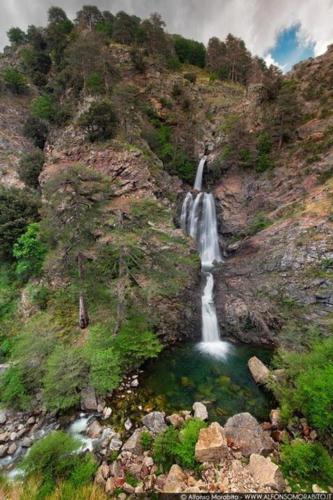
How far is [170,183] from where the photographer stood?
22.2 meters

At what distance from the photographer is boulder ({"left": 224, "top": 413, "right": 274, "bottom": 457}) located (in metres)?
6.27

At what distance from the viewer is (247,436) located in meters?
6.59

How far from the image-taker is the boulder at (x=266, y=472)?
17.1 ft

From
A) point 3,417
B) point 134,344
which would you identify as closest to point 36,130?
point 134,344

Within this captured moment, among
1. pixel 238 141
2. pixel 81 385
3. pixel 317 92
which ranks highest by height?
pixel 317 92

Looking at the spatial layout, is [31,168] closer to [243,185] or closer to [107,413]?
[243,185]

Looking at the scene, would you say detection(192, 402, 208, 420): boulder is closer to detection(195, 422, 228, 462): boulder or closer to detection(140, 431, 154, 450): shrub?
detection(195, 422, 228, 462): boulder

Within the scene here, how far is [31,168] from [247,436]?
930 inches

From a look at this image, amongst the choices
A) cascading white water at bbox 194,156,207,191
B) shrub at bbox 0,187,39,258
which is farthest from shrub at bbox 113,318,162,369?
cascading white water at bbox 194,156,207,191

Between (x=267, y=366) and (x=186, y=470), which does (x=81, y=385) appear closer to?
(x=186, y=470)

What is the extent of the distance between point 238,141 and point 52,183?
794 inches

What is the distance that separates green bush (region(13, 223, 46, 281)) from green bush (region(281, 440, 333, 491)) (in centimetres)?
1362

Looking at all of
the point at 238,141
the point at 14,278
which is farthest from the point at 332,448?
the point at 238,141

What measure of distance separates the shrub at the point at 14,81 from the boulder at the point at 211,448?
38.7 meters
